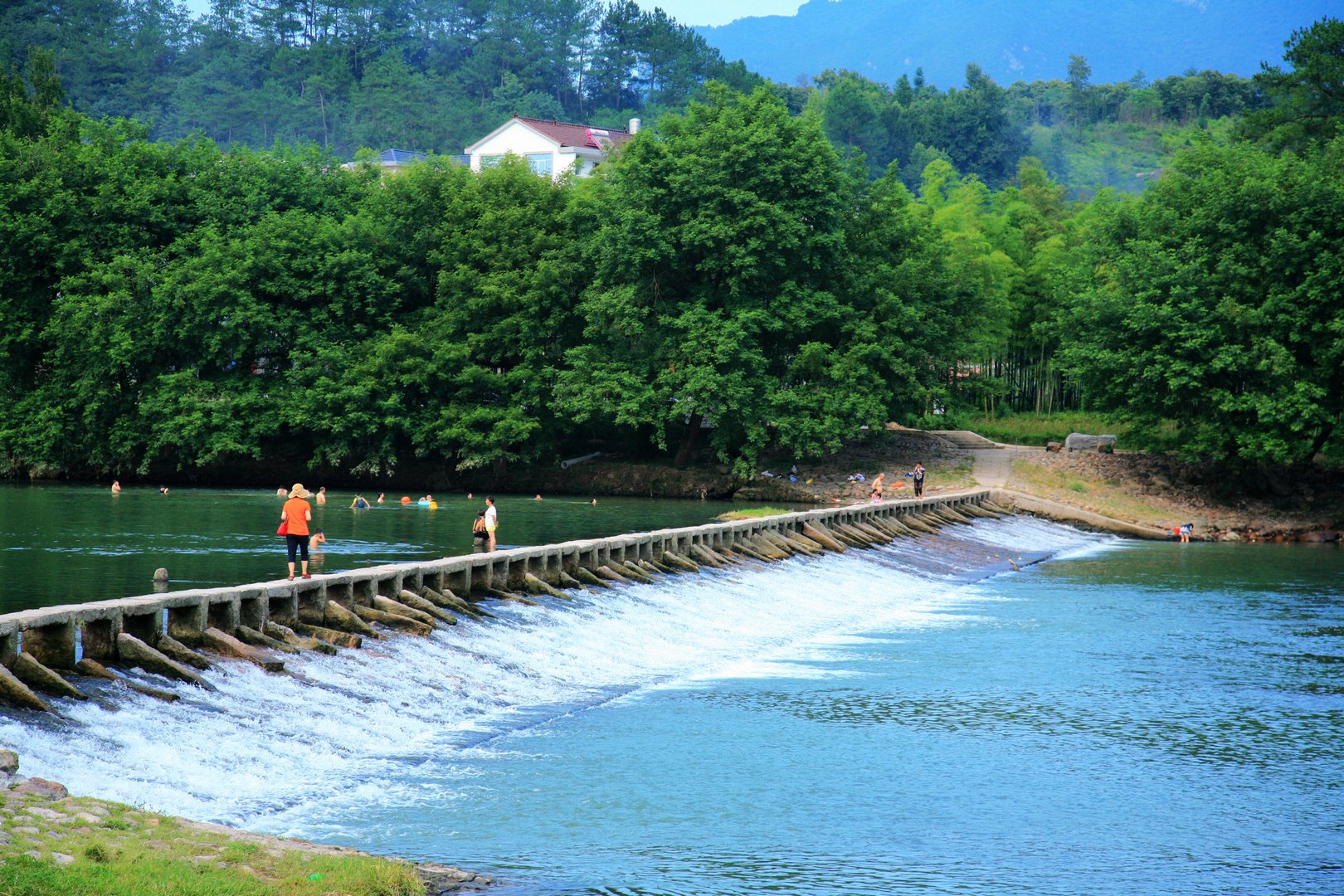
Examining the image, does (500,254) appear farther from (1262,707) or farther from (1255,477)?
(1262,707)

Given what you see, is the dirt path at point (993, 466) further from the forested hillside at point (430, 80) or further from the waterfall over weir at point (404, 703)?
the forested hillside at point (430, 80)

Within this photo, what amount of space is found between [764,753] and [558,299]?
48.0 m

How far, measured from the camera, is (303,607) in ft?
73.8

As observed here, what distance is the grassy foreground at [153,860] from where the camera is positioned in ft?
35.8

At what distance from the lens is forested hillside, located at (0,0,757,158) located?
141375 mm

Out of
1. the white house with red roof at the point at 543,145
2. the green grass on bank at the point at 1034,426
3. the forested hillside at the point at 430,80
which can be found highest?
the forested hillside at the point at 430,80

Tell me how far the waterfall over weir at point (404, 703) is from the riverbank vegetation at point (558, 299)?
27.9 metres

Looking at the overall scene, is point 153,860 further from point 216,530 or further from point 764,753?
point 216,530

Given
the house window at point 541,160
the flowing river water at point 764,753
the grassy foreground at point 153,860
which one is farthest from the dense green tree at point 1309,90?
the grassy foreground at point 153,860

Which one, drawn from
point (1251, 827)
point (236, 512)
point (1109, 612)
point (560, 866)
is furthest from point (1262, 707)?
point (236, 512)

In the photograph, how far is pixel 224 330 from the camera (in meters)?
62.3

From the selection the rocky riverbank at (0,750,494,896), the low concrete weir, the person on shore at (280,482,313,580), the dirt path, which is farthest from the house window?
the rocky riverbank at (0,750,494,896)

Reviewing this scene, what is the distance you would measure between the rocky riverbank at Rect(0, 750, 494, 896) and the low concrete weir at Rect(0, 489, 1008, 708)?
3.62 m

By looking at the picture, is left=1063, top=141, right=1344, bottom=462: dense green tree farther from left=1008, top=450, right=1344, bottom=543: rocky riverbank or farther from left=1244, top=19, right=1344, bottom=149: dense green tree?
left=1244, top=19, right=1344, bottom=149: dense green tree
